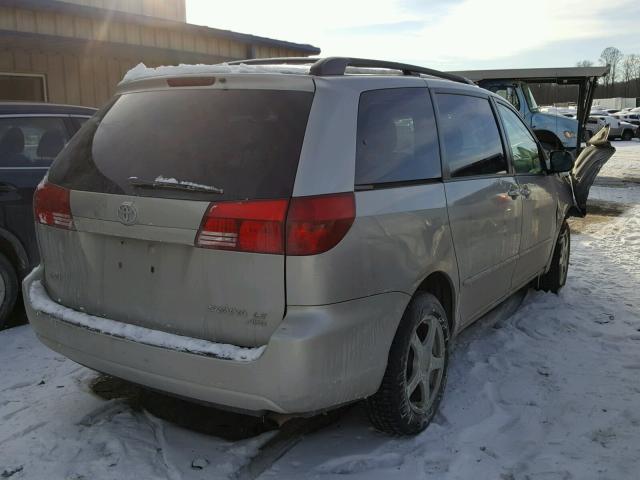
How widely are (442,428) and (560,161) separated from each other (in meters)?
2.74

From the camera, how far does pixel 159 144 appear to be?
8.98ft

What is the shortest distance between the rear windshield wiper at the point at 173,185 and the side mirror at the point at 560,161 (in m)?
3.46

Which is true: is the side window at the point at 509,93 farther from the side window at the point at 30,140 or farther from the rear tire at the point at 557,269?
the side window at the point at 30,140

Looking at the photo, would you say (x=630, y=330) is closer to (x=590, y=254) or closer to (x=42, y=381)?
(x=590, y=254)

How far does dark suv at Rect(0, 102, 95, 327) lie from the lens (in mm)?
4621

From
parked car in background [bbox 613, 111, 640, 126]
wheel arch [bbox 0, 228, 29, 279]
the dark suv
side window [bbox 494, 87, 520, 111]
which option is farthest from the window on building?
parked car in background [bbox 613, 111, 640, 126]

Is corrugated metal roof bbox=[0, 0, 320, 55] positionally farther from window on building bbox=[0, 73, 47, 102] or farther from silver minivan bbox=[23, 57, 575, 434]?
silver minivan bbox=[23, 57, 575, 434]

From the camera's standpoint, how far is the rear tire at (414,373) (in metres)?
2.92

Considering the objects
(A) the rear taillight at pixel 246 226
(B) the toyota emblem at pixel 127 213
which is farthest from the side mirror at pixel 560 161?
(B) the toyota emblem at pixel 127 213

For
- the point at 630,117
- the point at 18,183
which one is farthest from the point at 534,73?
the point at 630,117

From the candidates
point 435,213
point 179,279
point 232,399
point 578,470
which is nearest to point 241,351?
point 232,399

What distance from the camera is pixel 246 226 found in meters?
2.43

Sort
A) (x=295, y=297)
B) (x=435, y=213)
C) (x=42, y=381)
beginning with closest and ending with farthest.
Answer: (x=295, y=297), (x=435, y=213), (x=42, y=381)

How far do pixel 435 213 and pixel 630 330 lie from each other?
251 centimetres
